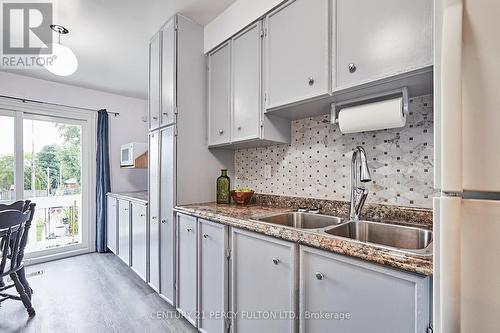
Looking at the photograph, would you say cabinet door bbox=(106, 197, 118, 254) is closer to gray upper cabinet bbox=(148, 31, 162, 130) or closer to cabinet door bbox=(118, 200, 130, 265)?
cabinet door bbox=(118, 200, 130, 265)

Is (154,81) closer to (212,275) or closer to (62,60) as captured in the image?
(62,60)

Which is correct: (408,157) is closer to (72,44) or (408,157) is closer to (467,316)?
(467,316)

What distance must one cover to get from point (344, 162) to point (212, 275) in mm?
1151

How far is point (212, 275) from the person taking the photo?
1.63m

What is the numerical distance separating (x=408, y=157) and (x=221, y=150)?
1522 millimetres

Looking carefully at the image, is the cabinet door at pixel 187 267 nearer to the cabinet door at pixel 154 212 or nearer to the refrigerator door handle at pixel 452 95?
the cabinet door at pixel 154 212

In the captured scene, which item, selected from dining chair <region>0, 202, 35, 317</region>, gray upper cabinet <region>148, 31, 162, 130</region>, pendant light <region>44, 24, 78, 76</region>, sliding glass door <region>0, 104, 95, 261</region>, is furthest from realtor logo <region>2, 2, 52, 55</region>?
dining chair <region>0, 202, 35, 317</region>

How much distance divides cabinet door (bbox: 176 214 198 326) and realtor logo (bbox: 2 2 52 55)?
1.71m

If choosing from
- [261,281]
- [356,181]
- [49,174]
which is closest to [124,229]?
[49,174]

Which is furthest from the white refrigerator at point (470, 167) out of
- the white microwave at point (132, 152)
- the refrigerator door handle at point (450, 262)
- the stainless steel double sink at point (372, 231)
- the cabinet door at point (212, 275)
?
the white microwave at point (132, 152)

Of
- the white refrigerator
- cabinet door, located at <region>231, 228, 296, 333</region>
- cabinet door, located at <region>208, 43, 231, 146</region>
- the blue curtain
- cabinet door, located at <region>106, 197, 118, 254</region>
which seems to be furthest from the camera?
the blue curtain

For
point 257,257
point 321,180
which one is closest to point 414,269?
point 257,257

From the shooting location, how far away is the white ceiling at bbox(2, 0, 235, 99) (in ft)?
6.21

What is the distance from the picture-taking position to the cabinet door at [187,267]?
178 centimetres
